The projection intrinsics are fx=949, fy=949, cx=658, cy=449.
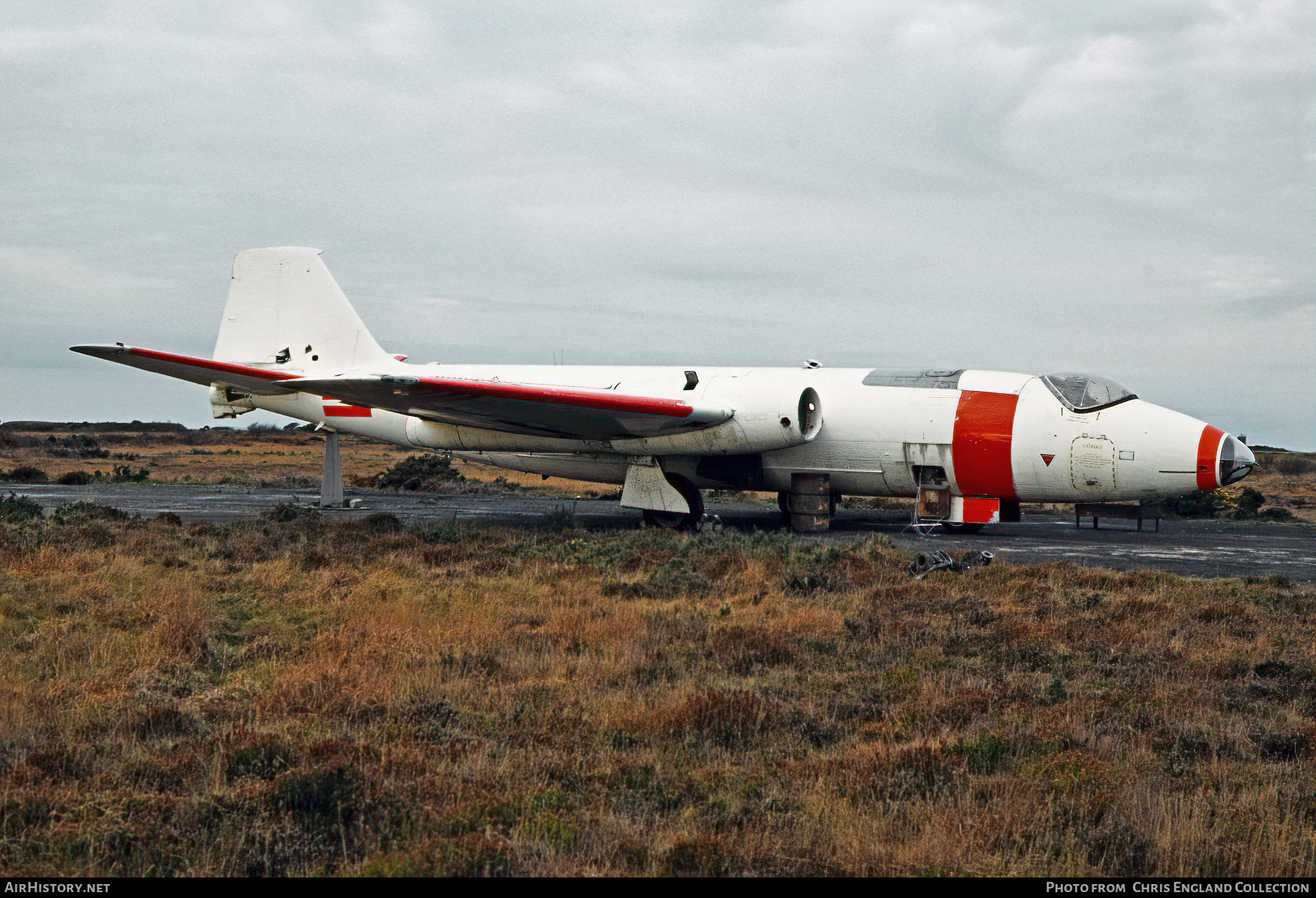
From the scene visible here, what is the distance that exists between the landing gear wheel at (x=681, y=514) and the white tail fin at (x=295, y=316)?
24.8ft

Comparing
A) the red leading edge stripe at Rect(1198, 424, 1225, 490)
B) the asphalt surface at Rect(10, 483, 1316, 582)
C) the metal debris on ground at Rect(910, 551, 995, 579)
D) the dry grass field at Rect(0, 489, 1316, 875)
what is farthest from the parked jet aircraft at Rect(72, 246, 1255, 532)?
the dry grass field at Rect(0, 489, 1316, 875)

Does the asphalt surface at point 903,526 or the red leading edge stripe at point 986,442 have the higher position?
the red leading edge stripe at point 986,442

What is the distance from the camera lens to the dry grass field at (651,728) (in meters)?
3.93

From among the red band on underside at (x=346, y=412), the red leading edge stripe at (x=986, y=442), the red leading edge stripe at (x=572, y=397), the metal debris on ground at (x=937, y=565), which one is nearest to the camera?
the metal debris on ground at (x=937, y=565)

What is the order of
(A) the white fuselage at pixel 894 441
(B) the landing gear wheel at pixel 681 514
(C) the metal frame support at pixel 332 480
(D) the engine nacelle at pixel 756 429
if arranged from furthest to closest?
(C) the metal frame support at pixel 332 480
(B) the landing gear wheel at pixel 681 514
(D) the engine nacelle at pixel 756 429
(A) the white fuselage at pixel 894 441

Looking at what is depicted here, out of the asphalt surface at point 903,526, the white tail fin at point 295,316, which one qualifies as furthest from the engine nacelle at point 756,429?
the white tail fin at point 295,316

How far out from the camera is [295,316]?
20.7 m

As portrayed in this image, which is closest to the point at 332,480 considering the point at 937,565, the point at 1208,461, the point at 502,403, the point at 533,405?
the point at 502,403

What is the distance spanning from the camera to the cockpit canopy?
15305 millimetres

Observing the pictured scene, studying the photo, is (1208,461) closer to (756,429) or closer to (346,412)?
(756,429)

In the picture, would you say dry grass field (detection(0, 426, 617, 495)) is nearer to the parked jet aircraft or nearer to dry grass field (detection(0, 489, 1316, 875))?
the parked jet aircraft

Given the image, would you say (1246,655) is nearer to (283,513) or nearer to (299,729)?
(299,729)

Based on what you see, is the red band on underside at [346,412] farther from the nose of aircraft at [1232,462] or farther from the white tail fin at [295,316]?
the nose of aircraft at [1232,462]
